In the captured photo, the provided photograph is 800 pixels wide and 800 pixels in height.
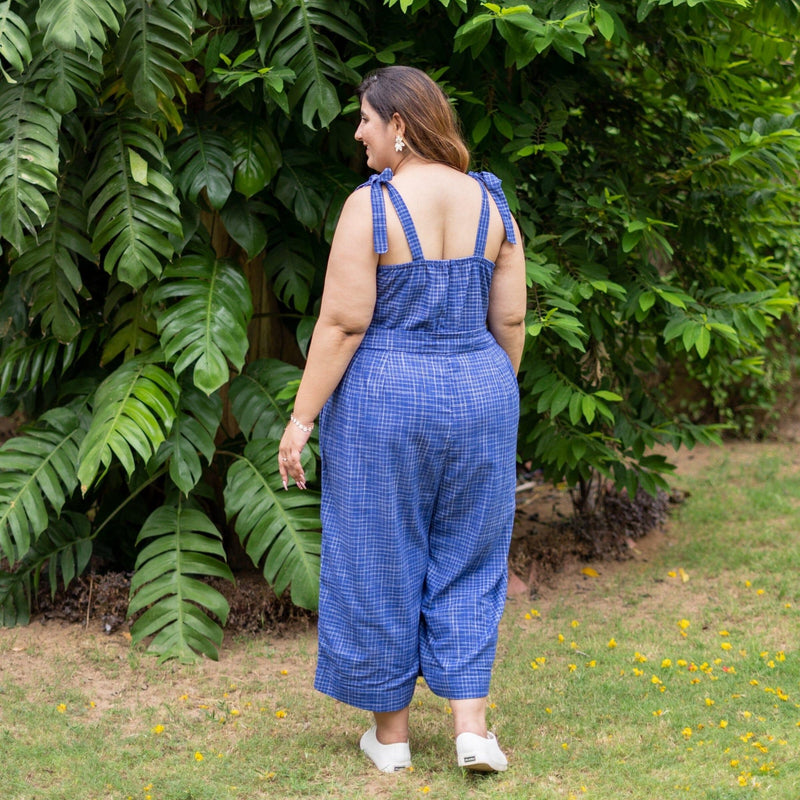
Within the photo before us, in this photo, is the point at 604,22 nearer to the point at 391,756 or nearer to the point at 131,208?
the point at 131,208

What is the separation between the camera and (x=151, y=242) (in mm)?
3961

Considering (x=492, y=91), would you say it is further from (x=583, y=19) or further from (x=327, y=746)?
(x=327, y=746)

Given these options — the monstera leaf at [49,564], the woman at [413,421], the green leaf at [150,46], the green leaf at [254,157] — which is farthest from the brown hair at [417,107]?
the monstera leaf at [49,564]

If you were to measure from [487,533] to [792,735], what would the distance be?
3.88 ft

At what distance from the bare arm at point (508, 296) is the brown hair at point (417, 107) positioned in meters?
0.35

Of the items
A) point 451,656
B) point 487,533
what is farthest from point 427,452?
point 451,656

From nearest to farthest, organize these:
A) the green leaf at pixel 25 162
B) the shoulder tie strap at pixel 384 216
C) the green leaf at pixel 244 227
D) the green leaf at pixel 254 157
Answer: the shoulder tie strap at pixel 384 216
the green leaf at pixel 25 162
the green leaf at pixel 254 157
the green leaf at pixel 244 227

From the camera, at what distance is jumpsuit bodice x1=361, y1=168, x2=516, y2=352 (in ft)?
9.49

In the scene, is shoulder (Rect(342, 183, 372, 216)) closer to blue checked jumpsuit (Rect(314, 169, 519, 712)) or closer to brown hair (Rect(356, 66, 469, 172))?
blue checked jumpsuit (Rect(314, 169, 519, 712))

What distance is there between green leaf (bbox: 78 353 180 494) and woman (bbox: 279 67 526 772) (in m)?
0.99

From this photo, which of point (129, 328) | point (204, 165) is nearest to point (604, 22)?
point (204, 165)

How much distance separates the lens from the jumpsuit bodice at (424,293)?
289 centimetres

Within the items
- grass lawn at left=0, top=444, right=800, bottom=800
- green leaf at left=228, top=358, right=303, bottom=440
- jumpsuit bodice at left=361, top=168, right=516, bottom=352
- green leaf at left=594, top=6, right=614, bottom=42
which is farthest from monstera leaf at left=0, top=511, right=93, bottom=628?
green leaf at left=594, top=6, right=614, bottom=42

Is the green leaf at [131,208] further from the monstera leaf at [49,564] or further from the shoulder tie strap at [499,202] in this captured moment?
the shoulder tie strap at [499,202]
